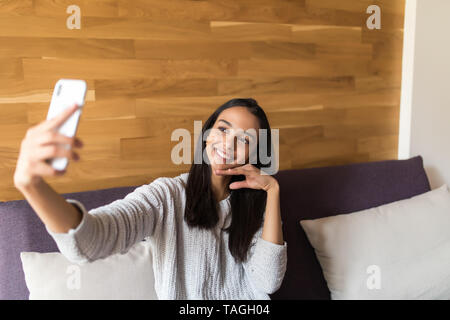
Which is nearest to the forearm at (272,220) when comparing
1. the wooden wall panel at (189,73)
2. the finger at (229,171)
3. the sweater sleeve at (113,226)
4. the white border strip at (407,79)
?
the finger at (229,171)

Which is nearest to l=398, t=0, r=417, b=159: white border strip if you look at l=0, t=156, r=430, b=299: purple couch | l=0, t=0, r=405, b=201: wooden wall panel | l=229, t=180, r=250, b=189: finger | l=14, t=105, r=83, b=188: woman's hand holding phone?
l=0, t=0, r=405, b=201: wooden wall panel

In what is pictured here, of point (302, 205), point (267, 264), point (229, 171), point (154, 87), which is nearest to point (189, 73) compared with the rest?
point (154, 87)

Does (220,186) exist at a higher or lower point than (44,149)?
lower

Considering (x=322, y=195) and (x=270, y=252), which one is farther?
(x=322, y=195)

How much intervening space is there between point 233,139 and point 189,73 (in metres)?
0.50

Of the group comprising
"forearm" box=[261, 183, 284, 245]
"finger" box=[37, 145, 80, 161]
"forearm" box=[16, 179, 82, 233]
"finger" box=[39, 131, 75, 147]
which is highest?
"finger" box=[39, 131, 75, 147]

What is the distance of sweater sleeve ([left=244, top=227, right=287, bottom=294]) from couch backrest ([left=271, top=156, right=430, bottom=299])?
0.24 metres

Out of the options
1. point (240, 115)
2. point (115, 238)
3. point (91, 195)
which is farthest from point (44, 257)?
point (240, 115)

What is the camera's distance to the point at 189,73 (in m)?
1.65

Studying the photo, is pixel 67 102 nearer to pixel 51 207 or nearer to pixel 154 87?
pixel 51 207

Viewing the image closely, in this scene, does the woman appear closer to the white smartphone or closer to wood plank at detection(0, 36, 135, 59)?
the white smartphone

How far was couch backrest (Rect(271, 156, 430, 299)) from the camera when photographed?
1581mm

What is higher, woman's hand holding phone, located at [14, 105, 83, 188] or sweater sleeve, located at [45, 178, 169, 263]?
woman's hand holding phone, located at [14, 105, 83, 188]
